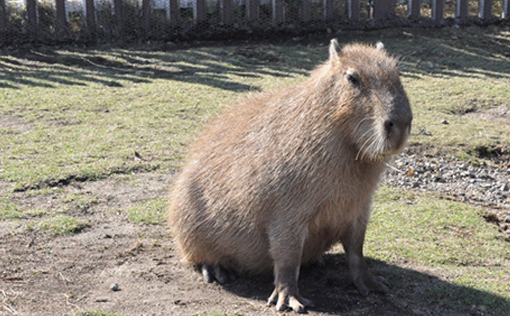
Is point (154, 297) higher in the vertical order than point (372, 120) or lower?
lower

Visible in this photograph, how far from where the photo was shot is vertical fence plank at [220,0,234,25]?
8.82m

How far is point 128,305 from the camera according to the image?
3.53 metres

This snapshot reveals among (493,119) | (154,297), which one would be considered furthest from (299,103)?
(493,119)

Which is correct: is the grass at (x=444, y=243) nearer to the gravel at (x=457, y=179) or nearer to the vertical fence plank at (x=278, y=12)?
the gravel at (x=457, y=179)

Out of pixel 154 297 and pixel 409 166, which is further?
pixel 409 166

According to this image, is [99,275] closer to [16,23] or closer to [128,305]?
[128,305]

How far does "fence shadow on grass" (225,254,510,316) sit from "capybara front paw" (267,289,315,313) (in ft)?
0.16

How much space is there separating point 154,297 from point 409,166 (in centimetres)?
259

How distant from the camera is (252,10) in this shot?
8.88 metres

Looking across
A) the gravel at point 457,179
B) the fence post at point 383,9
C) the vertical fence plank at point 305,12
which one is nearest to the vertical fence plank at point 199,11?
the vertical fence plank at point 305,12

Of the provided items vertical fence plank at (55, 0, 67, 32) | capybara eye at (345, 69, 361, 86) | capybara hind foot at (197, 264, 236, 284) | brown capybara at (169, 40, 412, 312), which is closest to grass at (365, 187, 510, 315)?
brown capybara at (169, 40, 412, 312)

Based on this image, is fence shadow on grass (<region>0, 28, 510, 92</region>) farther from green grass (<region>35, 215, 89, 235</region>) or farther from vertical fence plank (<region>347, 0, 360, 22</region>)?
green grass (<region>35, 215, 89, 235</region>)

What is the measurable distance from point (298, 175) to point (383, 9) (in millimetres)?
6142

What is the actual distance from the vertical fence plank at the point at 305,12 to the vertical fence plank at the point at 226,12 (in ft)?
2.80
